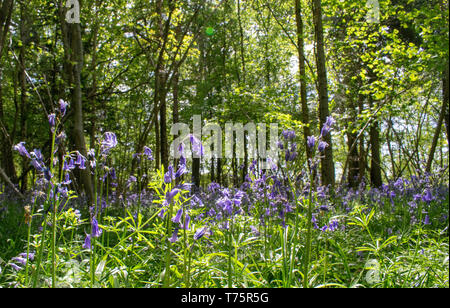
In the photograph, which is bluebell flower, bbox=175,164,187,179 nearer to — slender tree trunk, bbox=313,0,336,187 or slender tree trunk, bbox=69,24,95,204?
slender tree trunk, bbox=69,24,95,204

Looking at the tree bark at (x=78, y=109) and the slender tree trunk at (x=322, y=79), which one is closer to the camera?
the tree bark at (x=78, y=109)

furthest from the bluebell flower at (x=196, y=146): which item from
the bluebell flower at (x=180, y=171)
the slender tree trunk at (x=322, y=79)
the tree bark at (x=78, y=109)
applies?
the slender tree trunk at (x=322, y=79)

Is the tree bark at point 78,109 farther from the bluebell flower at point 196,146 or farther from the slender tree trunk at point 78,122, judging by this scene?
the bluebell flower at point 196,146

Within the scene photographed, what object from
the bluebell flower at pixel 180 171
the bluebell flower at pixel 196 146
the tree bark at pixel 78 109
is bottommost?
the bluebell flower at pixel 180 171

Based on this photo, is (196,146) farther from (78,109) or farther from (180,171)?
(78,109)

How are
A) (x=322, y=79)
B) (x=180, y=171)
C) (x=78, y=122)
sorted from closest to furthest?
1. (x=180, y=171)
2. (x=78, y=122)
3. (x=322, y=79)

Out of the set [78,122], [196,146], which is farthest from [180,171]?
[78,122]

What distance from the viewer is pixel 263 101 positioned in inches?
291

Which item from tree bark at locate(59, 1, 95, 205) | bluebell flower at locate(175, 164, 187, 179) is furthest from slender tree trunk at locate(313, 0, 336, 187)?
bluebell flower at locate(175, 164, 187, 179)

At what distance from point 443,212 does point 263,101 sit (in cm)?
419

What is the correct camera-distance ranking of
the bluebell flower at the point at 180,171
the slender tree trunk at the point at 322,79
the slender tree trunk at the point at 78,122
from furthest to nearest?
the slender tree trunk at the point at 322,79
the slender tree trunk at the point at 78,122
the bluebell flower at the point at 180,171
